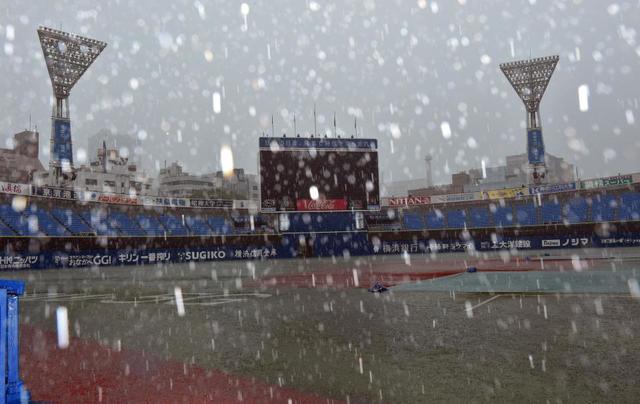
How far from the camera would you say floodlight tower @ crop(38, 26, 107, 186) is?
135ft

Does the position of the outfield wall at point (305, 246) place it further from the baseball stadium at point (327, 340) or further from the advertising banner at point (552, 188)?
the advertising banner at point (552, 188)

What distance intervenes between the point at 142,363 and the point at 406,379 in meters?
3.82

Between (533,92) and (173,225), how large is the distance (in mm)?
44659

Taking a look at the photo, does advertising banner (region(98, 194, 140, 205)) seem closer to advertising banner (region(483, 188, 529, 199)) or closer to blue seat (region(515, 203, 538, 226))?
advertising banner (region(483, 188, 529, 199))

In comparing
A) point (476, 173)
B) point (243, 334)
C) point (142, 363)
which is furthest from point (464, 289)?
point (476, 173)

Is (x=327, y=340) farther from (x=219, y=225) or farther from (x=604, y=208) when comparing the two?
(x=604, y=208)

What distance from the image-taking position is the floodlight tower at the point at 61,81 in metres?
41.2

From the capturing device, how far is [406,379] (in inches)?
216

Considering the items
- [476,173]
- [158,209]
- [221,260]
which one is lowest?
[221,260]

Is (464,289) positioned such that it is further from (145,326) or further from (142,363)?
(142,363)

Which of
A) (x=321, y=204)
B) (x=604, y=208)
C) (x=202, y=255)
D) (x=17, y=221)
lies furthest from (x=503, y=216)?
(x=17, y=221)

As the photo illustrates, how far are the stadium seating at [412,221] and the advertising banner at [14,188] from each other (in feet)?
134

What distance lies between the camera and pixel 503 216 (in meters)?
55.6

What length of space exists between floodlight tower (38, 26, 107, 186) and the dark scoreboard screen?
17.9m
